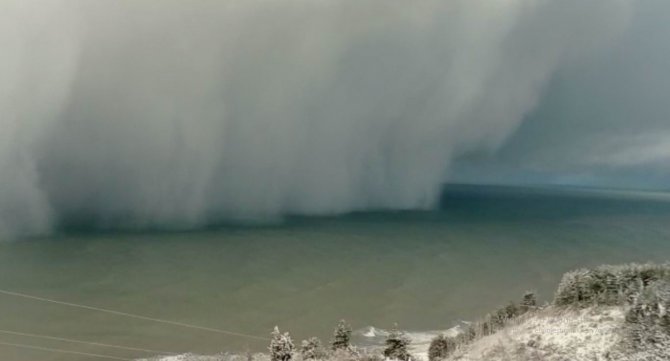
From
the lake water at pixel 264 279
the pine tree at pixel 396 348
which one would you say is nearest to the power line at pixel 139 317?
the lake water at pixel 264 279

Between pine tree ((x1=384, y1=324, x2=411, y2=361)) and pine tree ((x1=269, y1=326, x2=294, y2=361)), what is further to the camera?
pine tree ((x1=384, y1=324, x2=411, y2=361))

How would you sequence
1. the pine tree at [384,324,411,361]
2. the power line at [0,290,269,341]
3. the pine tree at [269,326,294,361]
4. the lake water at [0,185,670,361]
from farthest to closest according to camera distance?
the lake water at [0,185,670,361] → the power line at [0,290,269,341] → the pine tree at [384,324,411,361] → the pine tree at [269,326,294,361]

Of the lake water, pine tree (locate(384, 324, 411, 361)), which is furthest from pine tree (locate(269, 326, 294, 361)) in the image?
the lake water

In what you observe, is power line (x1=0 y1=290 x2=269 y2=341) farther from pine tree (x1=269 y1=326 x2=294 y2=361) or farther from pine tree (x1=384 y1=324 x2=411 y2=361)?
pine tree (x1=384 y1=324 x2=411 y2=361)

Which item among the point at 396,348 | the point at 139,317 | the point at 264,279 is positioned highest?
the point at 264,279

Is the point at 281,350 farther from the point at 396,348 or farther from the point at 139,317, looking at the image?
the point at 139,317

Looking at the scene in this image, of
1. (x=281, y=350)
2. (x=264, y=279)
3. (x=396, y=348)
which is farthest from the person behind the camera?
(x=264, y=279)

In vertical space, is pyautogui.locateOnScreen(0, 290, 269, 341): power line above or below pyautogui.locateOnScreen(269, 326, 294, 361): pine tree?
above

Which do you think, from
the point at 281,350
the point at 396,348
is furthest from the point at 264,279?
the point at 396,348

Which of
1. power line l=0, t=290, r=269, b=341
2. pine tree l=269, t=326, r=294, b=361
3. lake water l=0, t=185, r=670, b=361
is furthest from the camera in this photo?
lake water l=0, t=185, r=670, b=361
